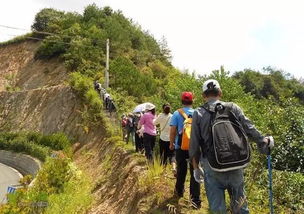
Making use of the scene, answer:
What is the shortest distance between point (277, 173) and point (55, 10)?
51850 mm

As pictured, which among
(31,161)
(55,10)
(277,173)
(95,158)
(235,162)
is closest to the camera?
(235,162)

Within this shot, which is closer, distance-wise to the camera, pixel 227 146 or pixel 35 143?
pixel 227 146

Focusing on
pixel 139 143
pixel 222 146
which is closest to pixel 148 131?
pixel 139 143

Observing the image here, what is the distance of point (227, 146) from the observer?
12.9ft

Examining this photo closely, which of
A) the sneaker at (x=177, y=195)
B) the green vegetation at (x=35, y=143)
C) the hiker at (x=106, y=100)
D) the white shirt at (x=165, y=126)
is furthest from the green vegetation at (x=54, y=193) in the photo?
the hiker at (x=106, y=100)

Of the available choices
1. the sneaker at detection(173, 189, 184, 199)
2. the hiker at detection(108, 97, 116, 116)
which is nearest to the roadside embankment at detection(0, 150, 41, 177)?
the hiker at detection(108, 97, 116, 116)

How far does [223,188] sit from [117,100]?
2302cm

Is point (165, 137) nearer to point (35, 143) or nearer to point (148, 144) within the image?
point (148, 144)

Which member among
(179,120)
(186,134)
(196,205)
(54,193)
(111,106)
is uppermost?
(111,106)

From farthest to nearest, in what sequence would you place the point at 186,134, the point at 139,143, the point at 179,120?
1. the point at 139,143
2. the point at 179,120
3. the point at 186,134

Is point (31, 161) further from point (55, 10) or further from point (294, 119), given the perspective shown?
point (55, 10)

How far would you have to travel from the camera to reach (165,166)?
26.4ft

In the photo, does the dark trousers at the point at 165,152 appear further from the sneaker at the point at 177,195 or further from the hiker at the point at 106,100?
the hiker at the point at 106,100

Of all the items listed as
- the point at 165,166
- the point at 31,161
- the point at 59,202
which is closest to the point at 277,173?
the point at 165,166
